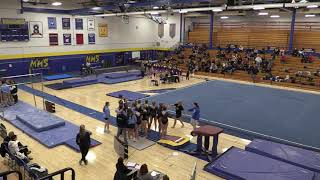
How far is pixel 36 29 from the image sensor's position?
23516mm

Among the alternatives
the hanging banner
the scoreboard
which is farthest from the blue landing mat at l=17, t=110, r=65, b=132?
the hanging banner

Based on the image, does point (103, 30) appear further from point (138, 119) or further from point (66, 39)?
point (138, 119)

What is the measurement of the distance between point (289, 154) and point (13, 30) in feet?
69.8

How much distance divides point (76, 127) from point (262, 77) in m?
17.5

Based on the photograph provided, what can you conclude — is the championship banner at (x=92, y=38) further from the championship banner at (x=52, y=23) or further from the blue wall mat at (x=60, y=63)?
the championship banner at (x=52, y=23)

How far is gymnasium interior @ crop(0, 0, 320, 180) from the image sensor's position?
29.8ft

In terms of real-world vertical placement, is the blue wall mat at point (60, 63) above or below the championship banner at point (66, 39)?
below

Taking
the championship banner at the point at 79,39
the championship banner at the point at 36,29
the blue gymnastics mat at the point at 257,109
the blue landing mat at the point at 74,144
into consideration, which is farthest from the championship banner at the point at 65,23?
the blue landing mat at the point at 74,144

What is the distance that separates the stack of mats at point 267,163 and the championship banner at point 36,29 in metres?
19.8

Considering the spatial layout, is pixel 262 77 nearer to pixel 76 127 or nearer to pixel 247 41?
pixel 247 41

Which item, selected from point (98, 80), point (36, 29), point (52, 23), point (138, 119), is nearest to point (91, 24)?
point (52, 23)

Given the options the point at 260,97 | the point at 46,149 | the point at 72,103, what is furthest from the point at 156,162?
the point at 260,97

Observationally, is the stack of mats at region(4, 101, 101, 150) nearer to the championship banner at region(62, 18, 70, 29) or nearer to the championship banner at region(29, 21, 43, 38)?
the championship banner at region(29, 21, 43, 38)

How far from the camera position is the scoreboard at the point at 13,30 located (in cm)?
2147
